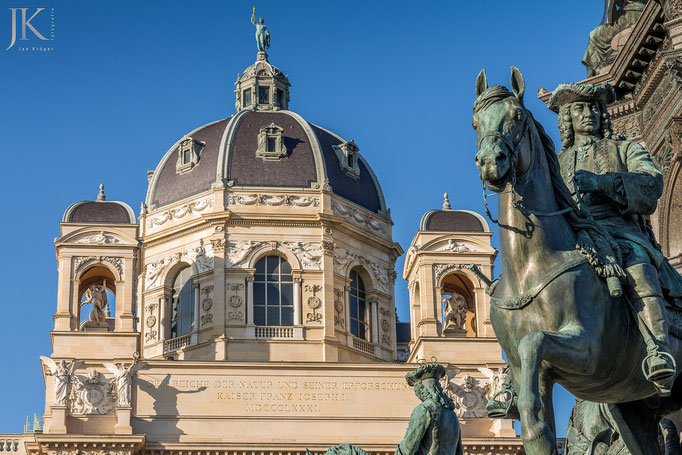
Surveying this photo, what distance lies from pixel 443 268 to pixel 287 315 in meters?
7.34

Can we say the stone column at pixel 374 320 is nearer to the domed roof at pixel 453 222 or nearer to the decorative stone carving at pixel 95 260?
the domed roof at pixel 453 222

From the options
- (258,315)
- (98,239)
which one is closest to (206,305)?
(258,315)

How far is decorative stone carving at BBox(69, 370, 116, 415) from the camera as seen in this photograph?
196 feet

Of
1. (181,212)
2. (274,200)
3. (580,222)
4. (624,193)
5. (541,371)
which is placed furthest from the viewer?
(181,212)

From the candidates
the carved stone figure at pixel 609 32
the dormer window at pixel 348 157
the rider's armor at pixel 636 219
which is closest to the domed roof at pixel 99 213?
the dormer window at pixel 348 157

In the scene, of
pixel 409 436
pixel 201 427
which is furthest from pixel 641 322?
pixel 201 427

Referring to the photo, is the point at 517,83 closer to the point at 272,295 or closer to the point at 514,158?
the point at 514,158

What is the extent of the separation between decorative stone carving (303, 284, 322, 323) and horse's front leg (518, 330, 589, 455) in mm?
56481

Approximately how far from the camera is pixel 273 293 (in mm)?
68688

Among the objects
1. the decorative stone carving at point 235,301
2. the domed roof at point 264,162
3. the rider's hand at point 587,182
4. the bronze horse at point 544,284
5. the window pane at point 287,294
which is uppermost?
the domed roof at point 264,162

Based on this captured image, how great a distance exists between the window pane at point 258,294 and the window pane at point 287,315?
106 centimetres

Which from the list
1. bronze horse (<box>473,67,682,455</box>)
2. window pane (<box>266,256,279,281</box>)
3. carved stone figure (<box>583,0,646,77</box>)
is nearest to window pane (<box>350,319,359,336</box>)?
window pane (<box>266,256,279,281</box>)

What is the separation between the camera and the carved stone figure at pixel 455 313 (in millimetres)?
67562

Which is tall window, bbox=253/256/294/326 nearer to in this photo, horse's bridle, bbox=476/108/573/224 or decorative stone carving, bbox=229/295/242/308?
decorative stone carving, bbox=229/295/242/308
